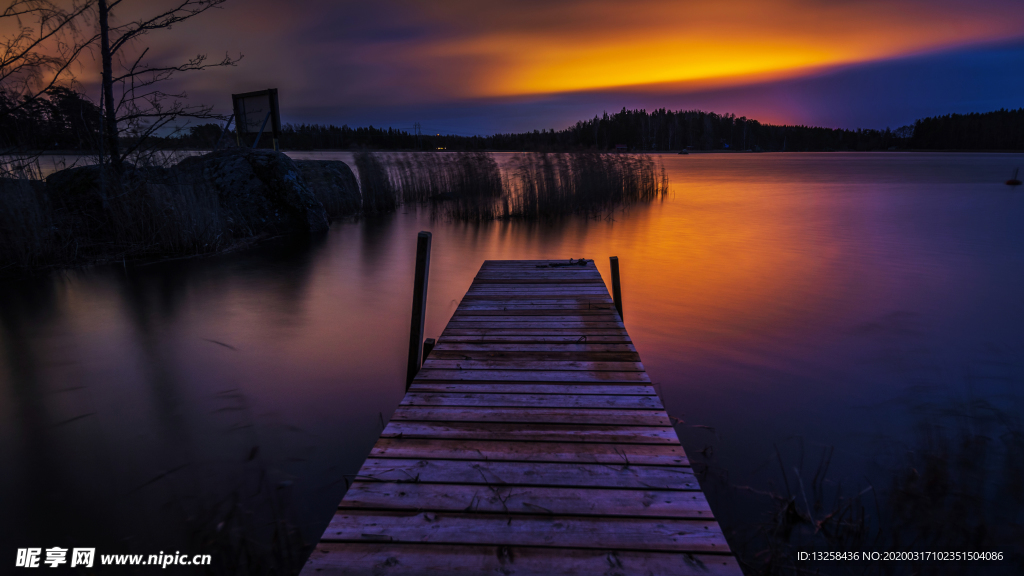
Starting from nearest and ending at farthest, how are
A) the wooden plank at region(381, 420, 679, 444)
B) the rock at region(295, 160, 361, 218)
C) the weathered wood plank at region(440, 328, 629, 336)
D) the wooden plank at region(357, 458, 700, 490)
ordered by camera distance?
the wooden plank at region(357, 458, 700, 490)
the wooden plank at region(381, 420, 679, 444)
the weathered wood plank at region(440, 328, 629, 336)
the rock at region(295, 160, 361, 218)

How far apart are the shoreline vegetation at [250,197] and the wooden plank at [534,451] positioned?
912 cm

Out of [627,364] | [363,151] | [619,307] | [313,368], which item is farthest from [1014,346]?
[363,151]

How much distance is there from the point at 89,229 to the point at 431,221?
8.00 m

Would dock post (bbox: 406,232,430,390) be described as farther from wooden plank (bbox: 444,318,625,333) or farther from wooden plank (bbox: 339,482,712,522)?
wooden plank (bbox: 339,482,712,522)

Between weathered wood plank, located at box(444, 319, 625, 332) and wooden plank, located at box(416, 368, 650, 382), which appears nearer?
wooden plank, located at box(416, 368, 650, 382)

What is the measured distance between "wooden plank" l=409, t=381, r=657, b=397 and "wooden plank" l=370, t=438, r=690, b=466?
64 cm

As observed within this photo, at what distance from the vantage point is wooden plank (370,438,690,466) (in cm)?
239

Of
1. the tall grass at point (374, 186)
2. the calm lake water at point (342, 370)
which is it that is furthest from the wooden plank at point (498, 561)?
the tall grass at point (374, 186)

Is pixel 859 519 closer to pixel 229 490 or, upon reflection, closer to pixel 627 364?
pixel 627 364

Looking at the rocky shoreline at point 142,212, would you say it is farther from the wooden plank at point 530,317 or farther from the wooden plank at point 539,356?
the wooden plank at point 539,356

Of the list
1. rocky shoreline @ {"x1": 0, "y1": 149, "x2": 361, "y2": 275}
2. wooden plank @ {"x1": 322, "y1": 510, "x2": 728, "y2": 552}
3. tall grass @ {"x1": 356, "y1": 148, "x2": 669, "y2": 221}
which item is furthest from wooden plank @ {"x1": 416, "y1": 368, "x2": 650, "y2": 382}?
tall grass @ {"x1": 356, "y1": 148, "x2": 669, "y2": 221}

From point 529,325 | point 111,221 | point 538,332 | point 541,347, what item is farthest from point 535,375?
point 111,221

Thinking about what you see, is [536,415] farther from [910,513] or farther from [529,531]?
[910,513]

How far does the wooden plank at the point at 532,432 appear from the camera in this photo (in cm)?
259
